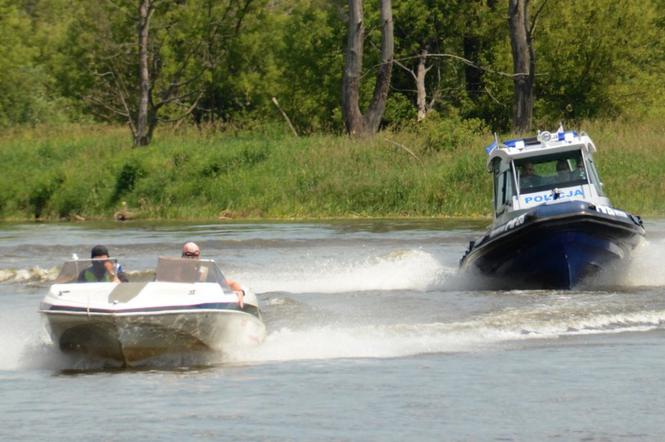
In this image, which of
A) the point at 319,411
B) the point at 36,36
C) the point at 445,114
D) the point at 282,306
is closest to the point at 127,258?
the point at 282,306

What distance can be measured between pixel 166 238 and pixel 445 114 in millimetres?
20477

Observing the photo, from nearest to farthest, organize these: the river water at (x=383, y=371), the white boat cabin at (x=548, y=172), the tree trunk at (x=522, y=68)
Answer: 1. the river water at (x=383, y=371)
2. the white boat cabin at (x=548, y=172)
3. the tree trunk at (x=522, y=68)

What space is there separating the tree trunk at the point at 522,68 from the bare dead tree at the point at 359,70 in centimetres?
348

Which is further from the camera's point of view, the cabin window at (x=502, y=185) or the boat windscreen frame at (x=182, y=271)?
the cabin window at (x=502, y=185)

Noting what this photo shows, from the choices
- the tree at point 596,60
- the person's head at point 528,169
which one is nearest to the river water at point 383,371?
the person's head at point 528,169

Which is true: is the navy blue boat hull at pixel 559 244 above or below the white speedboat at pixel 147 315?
below

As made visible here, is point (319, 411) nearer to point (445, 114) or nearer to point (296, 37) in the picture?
point (445, 114)

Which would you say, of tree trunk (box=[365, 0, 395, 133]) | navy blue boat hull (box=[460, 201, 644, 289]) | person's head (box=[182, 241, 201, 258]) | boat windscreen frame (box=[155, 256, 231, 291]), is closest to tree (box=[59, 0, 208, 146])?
tree trunk (box=[365, 0, 395, 133])

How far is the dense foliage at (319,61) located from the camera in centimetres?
4675

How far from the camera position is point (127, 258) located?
87.2 ft

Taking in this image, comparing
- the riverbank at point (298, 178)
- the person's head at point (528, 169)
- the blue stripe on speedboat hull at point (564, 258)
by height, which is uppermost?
the person's head at point (528, 169)

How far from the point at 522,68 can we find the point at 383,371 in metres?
29.3

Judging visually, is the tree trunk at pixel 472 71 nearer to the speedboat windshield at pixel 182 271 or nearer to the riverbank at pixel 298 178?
the riverbank at pixel 298 178

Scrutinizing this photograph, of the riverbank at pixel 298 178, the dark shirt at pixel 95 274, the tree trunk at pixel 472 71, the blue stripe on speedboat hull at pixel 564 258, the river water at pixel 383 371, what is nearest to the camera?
the river water at pixel 383 371
